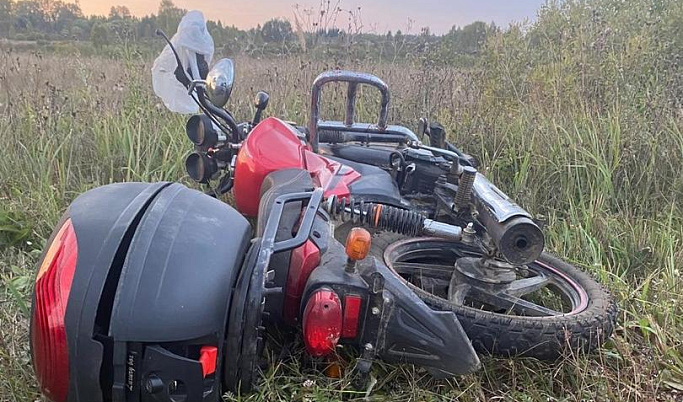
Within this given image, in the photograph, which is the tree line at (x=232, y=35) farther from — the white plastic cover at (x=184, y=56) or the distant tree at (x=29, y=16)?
the white plastic cover at (x=184, y=56)

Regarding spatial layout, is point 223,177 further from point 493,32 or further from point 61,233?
point 493,32

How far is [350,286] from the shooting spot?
149cm

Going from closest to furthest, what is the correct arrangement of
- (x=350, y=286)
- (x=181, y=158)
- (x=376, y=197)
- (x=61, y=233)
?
(x=61, y=233) → (x=350, y=286) → (x=376, y=197) → (x=181, y=158)

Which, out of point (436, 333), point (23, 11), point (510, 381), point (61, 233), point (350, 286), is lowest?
point (510, 381)

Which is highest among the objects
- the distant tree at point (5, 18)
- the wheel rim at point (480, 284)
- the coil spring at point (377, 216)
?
the distant tree at point (5, 18)

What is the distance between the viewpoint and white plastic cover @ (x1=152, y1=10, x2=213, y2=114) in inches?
97.6

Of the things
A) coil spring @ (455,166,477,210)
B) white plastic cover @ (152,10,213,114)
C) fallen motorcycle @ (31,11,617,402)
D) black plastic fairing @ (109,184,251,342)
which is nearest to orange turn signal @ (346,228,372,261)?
fallen motorcycle @ (31,11,617,402)

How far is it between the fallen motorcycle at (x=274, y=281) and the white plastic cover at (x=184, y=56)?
0.13 meters

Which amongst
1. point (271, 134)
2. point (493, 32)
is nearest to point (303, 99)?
point (271, 134)

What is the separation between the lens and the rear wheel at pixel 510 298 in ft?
5.92

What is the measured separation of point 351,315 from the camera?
1.51 meters

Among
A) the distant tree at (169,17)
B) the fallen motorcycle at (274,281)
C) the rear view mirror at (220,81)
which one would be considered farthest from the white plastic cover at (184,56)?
the distant tree at (169,17)

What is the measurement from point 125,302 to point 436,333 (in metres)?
0.77

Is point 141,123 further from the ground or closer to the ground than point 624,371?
further from the ground
